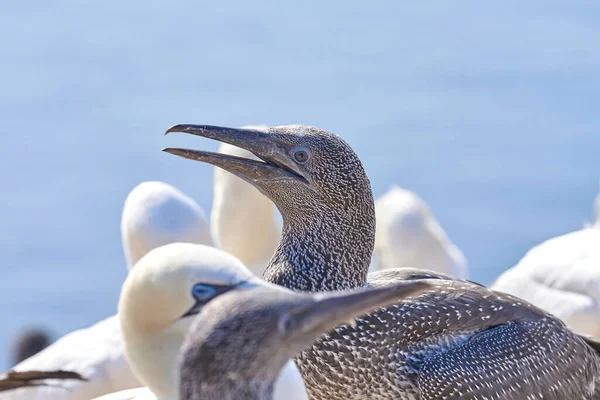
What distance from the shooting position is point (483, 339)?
236 inches

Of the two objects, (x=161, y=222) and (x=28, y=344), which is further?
(x=28, y=344)

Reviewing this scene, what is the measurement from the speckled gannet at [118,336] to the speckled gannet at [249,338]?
185 inches

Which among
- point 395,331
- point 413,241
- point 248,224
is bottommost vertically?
point 413,241

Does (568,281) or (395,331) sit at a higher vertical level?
(395,331)

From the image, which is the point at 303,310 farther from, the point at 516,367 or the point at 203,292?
the point at 516,367

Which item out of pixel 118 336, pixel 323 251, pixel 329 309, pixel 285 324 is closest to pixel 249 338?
pixel 285 324

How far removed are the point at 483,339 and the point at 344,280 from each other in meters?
0.62

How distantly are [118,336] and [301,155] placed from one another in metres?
2.88

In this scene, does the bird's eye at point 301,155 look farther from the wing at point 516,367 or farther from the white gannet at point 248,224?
the white gannet at point 248,224

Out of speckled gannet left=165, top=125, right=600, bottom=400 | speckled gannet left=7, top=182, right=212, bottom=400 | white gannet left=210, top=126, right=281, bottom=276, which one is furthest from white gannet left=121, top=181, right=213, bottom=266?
speckled gannet left=165, top=125, right=600, bottom=400

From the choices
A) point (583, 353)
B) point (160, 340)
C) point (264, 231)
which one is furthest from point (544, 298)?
point (160, 340)

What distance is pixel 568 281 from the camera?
9.87 meters

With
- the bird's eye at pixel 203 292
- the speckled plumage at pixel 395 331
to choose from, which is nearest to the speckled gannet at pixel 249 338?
the bird's eye at pixel 203 292

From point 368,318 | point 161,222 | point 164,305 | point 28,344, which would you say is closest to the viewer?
point 164,305
